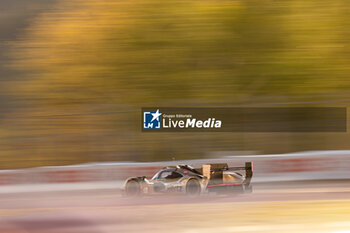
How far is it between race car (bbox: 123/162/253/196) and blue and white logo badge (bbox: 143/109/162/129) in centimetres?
576

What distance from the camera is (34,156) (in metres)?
15.9

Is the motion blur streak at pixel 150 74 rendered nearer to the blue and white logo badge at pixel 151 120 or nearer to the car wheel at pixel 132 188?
the blue and white logo badge at pixel 151 120

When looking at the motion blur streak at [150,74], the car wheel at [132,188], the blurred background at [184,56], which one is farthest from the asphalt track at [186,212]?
the blurred background at [184,56]

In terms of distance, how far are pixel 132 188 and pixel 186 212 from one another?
1.48 meters

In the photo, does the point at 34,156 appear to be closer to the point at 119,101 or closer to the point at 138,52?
the point at 119,101

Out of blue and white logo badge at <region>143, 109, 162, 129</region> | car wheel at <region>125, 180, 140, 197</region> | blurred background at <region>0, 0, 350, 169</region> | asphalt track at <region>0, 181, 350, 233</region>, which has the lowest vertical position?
asphalt track at <region>0, 181, 350, 233</region>

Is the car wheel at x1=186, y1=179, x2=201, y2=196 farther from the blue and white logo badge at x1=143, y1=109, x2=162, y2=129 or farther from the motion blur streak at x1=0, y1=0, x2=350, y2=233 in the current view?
the blue and white logo badge at x1=143, y1=109, x2=162, y2=129

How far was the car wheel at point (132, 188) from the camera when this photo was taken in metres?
9.55

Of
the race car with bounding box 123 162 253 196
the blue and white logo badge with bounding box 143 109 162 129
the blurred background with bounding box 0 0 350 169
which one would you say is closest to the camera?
the race car with bounding box 123 162 253 196

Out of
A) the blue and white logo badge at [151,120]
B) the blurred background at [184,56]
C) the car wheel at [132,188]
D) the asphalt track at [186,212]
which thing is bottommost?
the asphalt track at [186,212]

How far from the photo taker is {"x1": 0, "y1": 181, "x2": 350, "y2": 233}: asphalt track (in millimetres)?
7246

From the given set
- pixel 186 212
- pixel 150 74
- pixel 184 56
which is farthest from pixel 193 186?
pixel 184 56

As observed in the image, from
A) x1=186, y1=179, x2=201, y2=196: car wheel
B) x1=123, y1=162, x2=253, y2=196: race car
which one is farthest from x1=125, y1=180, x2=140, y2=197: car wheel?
x1=186, y1=179, x2=201, y2=196: car wheel

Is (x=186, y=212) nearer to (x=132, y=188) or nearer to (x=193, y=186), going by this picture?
(x=193, y=186)
